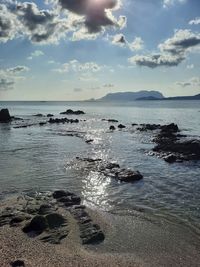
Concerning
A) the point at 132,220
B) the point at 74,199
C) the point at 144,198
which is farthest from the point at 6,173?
the point at 132,220

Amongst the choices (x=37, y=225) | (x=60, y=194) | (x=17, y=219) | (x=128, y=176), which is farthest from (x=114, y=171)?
(x=37, y=225)

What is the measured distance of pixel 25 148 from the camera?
4131cm

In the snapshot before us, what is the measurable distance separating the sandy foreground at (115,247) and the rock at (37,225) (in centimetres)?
34

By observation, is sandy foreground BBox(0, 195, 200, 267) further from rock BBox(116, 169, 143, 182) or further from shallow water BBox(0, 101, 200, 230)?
rock BBox(116, 169, 143, 182)

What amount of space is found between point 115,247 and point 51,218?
3.59m

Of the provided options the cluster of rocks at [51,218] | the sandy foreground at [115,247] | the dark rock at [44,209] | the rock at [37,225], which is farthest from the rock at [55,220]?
the dark rock at [44,209]

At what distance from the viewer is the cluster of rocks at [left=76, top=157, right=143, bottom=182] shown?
995 inches

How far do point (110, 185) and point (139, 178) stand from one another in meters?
2.89

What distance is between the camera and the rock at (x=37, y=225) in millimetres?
15424

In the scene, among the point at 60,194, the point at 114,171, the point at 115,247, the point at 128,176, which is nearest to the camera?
the point at 115,247

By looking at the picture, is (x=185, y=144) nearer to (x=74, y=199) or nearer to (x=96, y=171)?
(x=96, y=171)

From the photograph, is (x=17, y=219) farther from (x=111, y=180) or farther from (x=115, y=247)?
(x=111, y=180)

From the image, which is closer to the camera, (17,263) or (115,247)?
(17,263)

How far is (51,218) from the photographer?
16250 mm
